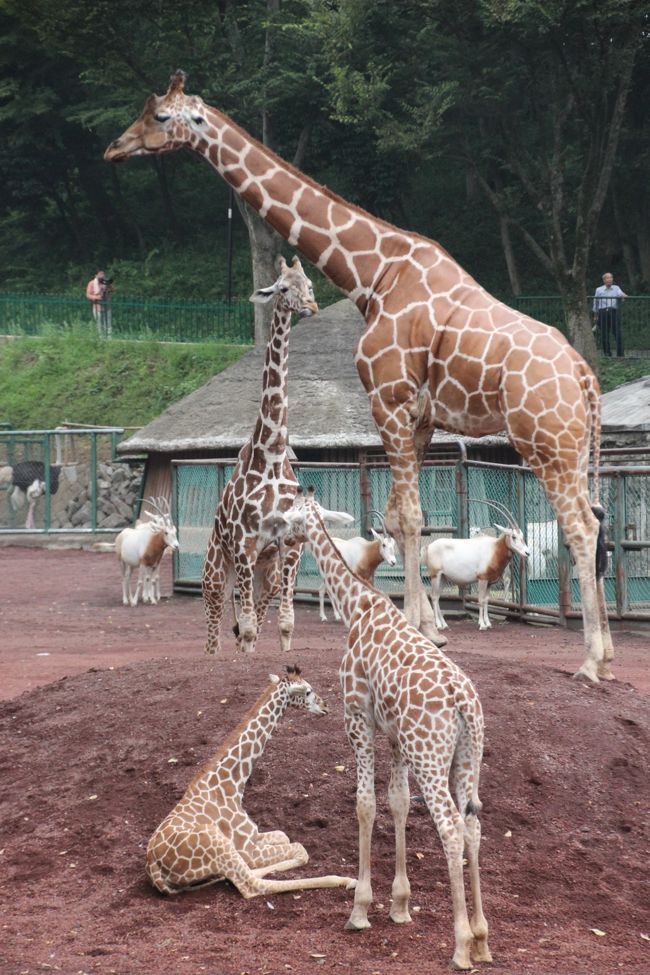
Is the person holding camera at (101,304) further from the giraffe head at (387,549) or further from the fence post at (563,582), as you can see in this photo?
the fence post at (563,582)

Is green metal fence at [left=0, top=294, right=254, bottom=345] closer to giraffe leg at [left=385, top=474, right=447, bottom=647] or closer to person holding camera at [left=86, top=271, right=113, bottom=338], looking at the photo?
person holding camera at [left=86, top=271, right=113, bottom=338]

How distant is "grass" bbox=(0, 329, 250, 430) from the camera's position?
1457 inches

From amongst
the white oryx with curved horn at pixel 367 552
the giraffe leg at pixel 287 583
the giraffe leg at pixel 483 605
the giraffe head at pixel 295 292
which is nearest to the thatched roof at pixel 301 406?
the giraffe leg at pixel 483 605

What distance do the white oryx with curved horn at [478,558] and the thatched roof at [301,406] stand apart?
6.40 m

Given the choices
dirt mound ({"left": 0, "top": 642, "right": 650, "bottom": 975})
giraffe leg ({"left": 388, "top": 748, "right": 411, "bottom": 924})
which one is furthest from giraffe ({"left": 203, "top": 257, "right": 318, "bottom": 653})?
giraffe leg ({"left": 388, "top": 748, "right": 411, "bottom": 924})

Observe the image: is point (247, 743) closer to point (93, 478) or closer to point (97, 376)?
point (93, 478)

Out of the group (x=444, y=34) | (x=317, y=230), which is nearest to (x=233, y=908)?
(x=317, y=230)

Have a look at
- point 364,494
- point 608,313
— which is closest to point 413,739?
point 364,494

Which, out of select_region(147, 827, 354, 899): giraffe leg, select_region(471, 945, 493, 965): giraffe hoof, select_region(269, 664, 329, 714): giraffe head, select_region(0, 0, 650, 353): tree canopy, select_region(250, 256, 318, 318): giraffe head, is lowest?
select_region(471, 945, 493, 965): giraffe hoof

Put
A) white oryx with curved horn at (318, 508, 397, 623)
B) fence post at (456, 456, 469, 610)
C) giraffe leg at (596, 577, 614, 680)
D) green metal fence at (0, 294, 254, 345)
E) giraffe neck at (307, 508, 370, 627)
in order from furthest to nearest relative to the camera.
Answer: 1. green metal fence at (0, 294, 254, 345)
2. fence post at (456, 456, 469, 610)
3. white oryx with curved horn at (318, 508, 397, 623)
4. giraffe leg at (596, 577, 614, 680)
5. giraffe neck at (307, 508, 370, 627)

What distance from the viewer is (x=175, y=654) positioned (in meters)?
15.8

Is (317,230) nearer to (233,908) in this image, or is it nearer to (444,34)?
(233,908)

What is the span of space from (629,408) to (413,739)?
16230 millimetres

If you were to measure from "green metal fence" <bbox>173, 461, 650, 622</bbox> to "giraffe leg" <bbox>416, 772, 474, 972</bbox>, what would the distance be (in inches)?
416
